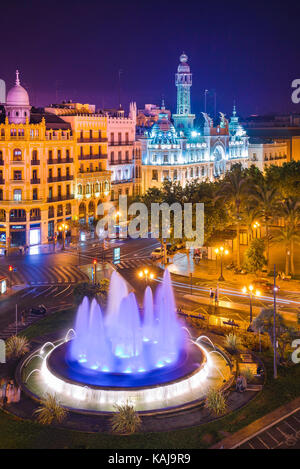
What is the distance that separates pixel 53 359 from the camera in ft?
123

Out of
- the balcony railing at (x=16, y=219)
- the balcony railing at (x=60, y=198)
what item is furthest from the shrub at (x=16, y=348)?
the balcony railing at (x=60, y=198)

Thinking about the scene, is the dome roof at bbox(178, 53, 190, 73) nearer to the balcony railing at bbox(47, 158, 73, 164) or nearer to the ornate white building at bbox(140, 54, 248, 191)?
the ornate white building at bbox(140, 54, 248, 191)

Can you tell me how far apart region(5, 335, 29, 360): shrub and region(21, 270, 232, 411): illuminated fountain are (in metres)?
1.10

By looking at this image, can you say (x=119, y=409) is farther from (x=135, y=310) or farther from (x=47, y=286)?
(x=47, y=286)

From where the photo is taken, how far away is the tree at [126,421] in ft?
94.9

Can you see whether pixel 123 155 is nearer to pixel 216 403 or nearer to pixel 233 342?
pixel 233 342

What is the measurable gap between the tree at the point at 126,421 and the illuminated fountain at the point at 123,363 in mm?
2366

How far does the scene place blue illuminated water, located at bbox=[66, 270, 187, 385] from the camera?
117ft

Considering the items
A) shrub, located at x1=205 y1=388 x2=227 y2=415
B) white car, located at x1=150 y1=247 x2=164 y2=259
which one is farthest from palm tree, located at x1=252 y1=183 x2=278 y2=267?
shrub, located at x1=205 y1=388 x2=227 y2=415

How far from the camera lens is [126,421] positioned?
28984 mm

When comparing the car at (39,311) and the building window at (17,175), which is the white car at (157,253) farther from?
the car at (39,311)

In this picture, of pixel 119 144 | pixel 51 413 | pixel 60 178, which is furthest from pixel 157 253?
pixel 51 413

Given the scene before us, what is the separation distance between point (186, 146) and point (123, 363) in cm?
8015
